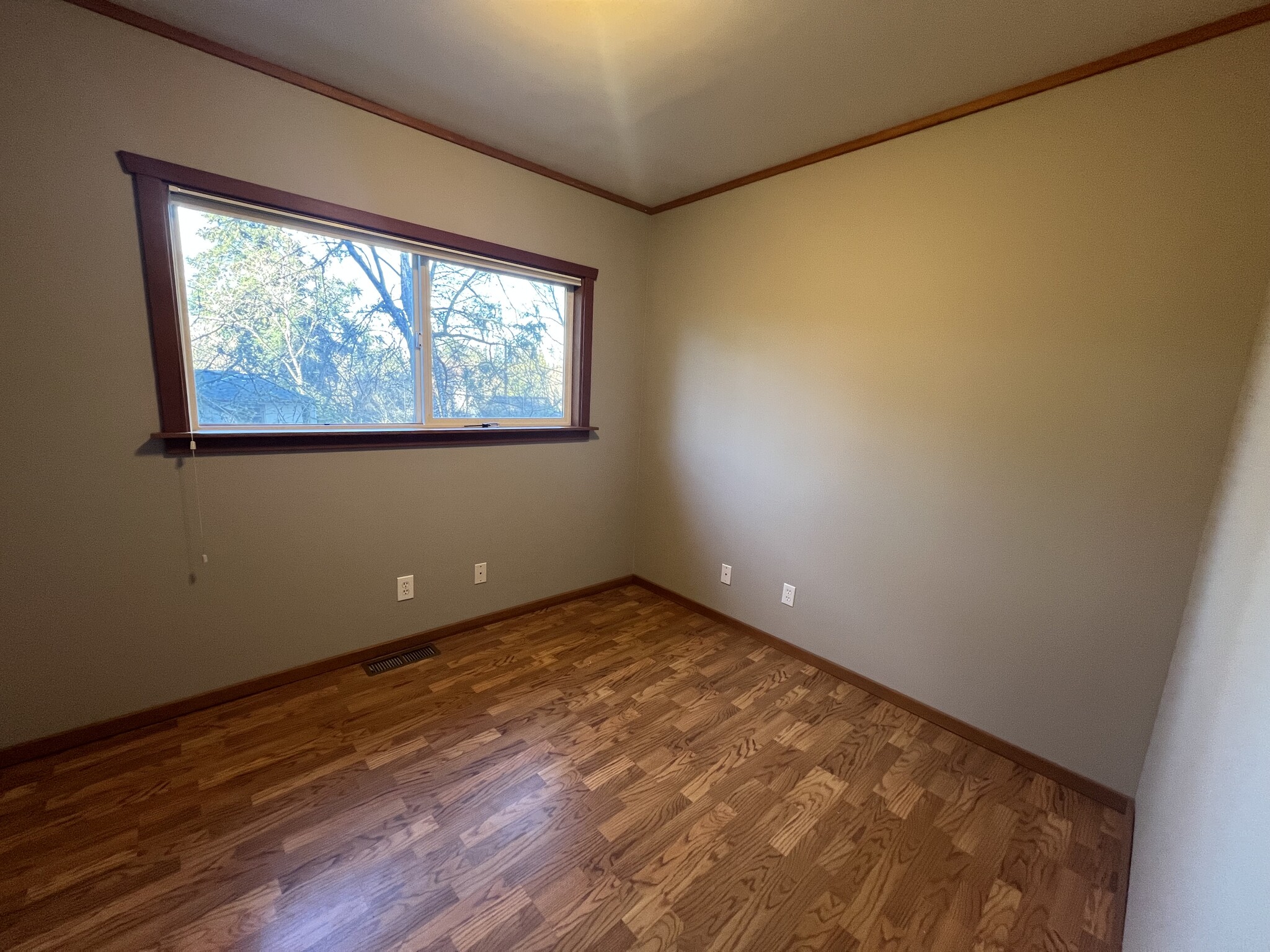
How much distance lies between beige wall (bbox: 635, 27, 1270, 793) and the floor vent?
171 cm

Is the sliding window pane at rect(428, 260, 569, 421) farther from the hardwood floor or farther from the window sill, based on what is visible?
the hardwood floor

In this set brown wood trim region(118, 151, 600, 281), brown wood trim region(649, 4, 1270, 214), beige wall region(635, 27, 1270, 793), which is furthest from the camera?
brown wood trim region(118, 151, 600, 281)

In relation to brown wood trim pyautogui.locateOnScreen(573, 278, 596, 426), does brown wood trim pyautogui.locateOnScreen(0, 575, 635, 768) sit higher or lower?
lower

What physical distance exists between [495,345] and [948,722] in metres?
2.73

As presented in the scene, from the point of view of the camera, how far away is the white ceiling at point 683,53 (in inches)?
55.9

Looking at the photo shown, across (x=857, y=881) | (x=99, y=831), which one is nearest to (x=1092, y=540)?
(x=857, y=881)

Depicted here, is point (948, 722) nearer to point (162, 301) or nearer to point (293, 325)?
point (293, 325)

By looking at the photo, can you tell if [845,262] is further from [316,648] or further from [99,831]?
[99,831]

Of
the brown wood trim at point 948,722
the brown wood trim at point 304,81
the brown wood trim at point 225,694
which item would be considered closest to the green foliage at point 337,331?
the brown wood trim at point 304,81

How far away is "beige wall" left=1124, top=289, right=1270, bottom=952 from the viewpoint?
0.70 meters

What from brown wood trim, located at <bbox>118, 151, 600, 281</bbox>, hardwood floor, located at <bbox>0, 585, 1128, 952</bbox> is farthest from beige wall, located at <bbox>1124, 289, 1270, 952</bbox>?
brown wood trim, located at <bbox>118, 151, 600, 281</bbox>

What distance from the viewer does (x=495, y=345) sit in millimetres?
2586

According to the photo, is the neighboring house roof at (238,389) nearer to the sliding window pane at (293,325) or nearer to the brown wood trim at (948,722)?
the sliding window pane at (293,325)

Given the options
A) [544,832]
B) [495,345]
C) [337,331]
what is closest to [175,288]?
[337,331]
